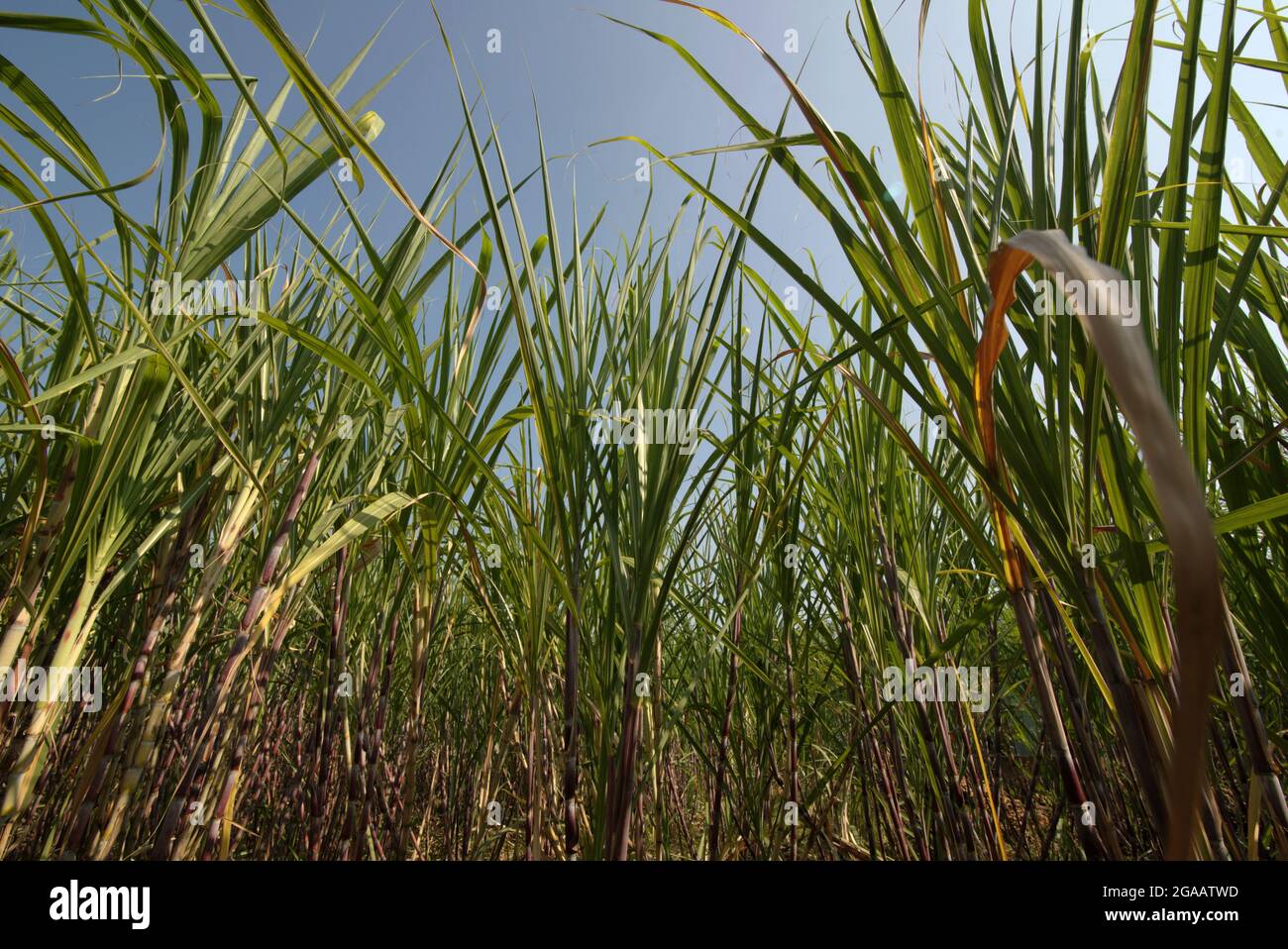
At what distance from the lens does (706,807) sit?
2277 mm

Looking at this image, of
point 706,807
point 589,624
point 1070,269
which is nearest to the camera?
point 1070,269

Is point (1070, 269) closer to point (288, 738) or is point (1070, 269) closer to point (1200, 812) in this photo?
point (1200, 812)

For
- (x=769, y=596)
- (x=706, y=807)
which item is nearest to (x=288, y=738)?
(x=706, y=807)

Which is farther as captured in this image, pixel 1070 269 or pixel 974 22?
pixel 974 22

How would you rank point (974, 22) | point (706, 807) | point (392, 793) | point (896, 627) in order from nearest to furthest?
point (974, 22), point (896, 627), point (392, 793), point (706, 807)

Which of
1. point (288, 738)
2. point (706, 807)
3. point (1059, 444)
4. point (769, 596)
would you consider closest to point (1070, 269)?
point (1059, 444)

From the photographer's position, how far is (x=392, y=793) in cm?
172

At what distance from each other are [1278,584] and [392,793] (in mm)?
2015
